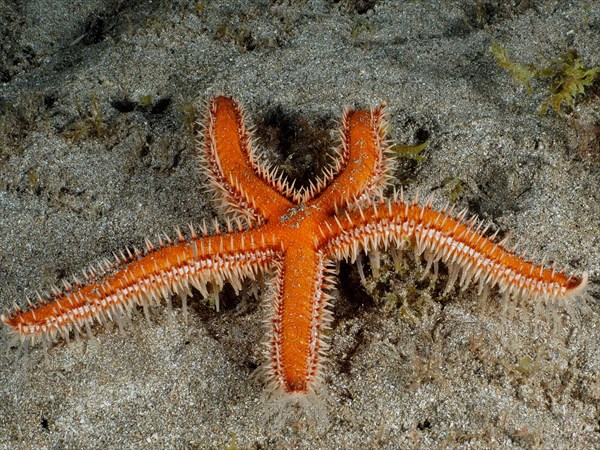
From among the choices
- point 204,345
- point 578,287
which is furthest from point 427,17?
point 204,345

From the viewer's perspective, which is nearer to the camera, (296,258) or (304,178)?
(296,258)

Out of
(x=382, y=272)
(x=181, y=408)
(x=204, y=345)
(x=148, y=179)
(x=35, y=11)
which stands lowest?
(x=181, y=408)

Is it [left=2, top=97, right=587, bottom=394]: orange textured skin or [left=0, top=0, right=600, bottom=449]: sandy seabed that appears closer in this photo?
[left=2, top=97, right=587, bottom=394]: orange textured skin

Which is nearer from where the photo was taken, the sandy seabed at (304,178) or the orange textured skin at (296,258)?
the orange textured skin at (296,258)

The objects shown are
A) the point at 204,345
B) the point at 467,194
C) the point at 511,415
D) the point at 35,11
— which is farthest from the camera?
the point at 35,11

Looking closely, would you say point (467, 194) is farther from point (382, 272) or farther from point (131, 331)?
point (131, 331)

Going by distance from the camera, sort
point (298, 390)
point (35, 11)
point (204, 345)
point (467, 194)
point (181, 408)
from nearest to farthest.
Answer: point (298, 390), point (181, 408), point (204, 345), point (467, 194), point (35, 11)

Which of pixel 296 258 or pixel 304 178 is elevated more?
pixel 304 178

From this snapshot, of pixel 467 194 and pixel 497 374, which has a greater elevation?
pixel 467 194
